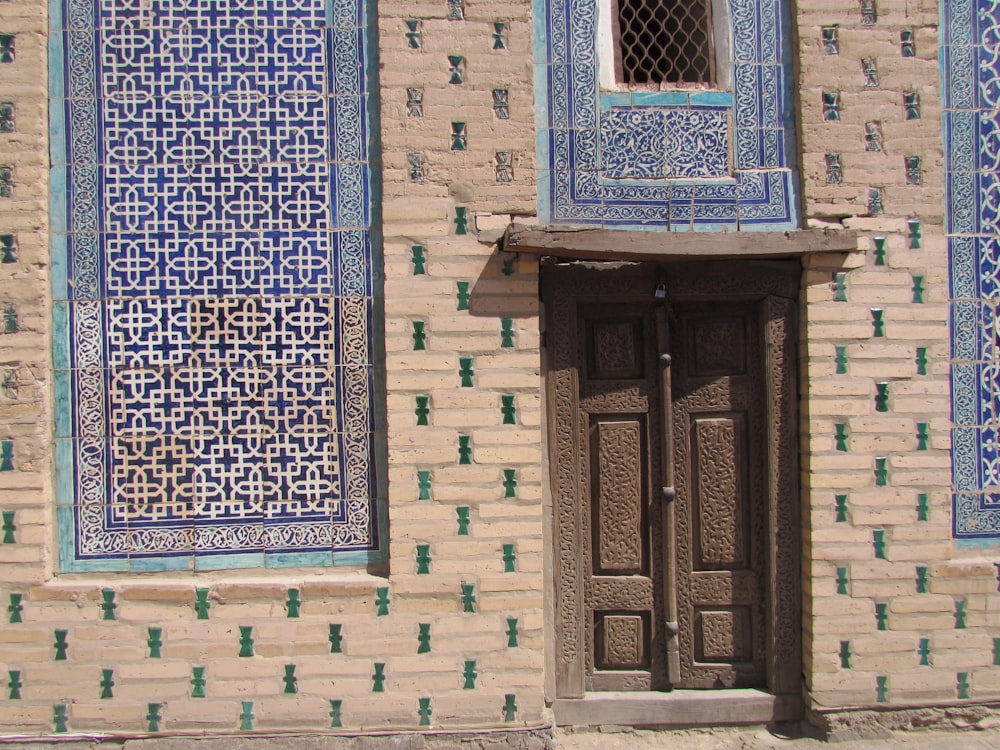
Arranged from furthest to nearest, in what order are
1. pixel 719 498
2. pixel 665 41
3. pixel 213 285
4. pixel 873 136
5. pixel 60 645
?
1. pixel 665 41
2. pixel 719 498
3. pixel 873 136
4. pixel 213 285
5. pixel 60 645

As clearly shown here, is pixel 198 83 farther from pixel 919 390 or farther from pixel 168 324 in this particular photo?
pixel 919 390

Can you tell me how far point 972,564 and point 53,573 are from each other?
4292mm

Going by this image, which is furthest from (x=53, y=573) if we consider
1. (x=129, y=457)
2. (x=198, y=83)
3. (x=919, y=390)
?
(x=919, y=390)

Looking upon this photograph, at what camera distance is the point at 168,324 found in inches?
139

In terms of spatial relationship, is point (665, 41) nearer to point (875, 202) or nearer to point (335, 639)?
point (875, 202)

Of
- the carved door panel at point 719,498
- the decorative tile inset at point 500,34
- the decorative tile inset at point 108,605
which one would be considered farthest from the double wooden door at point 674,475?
the decorative tile inset at point 108,605

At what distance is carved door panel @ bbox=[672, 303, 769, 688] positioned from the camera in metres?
3.74

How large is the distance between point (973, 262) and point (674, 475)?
180 centimetres

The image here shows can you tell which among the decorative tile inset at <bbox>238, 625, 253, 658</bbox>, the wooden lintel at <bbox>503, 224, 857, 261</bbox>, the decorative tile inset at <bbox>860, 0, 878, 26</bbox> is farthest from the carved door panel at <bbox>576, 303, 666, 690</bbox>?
the decorative tile inset at <bbox>860, 0, 878, 26</bbox>

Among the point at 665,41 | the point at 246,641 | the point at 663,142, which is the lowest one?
the point at 246,641

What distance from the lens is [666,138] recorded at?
3668mm

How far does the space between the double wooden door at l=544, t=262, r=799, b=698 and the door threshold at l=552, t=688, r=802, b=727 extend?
0.06 m

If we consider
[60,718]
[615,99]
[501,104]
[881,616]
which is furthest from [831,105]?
[60,718]

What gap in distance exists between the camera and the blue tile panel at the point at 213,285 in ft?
11.6
